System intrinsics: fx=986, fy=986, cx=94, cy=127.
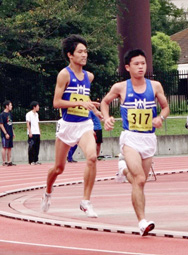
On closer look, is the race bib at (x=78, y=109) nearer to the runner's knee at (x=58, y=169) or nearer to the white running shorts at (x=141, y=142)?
the runner's knee at (x=58, y=169)

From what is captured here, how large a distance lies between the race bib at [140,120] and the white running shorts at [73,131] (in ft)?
5.24

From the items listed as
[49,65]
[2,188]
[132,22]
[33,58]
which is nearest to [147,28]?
[132,22]

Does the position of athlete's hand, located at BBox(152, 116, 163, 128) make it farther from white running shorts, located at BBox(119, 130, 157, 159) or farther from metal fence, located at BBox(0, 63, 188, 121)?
metal fence, located at BBox(0, 63, 188, 121)

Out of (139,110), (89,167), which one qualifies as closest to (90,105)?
(89,167)

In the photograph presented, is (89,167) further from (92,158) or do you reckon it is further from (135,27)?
(135,27)

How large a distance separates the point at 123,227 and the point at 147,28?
37.7 m

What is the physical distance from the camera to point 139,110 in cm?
1080

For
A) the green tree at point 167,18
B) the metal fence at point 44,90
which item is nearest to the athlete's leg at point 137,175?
the metal fence at point 44,90

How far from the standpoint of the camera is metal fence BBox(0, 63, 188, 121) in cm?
3581

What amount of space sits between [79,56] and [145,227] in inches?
127

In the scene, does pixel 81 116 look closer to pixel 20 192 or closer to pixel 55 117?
pixel 20 192

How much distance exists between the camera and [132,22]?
47594 mm

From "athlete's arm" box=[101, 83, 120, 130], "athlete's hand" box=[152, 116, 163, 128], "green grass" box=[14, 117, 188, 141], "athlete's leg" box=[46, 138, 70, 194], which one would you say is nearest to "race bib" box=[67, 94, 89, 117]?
"athlete's leg" box=[46, 138, 70, 194]

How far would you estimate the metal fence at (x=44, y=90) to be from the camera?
3581 centimetres
